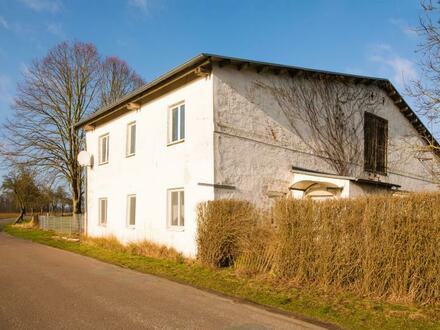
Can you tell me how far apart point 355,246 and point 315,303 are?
1.46 metres

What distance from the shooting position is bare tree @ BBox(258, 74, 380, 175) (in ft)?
50.3

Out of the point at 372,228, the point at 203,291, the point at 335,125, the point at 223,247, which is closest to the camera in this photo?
the point at 372,228

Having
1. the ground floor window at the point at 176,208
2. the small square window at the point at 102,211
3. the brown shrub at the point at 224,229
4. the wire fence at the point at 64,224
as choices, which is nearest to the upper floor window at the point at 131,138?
the small square window at the point at 102,211

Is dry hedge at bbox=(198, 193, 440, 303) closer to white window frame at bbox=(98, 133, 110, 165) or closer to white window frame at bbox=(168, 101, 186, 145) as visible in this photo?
white window frame at bbox=(168, 101, 186, 145)

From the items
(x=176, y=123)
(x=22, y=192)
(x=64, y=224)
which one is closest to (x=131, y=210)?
(x=176, y=123)

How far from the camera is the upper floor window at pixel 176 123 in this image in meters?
14.9

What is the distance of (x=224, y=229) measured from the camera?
37.2 ft

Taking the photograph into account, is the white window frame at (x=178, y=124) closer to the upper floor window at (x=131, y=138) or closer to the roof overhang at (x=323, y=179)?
the upper floor window at (x=131, y=138)

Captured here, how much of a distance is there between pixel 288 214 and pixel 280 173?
16.9ft

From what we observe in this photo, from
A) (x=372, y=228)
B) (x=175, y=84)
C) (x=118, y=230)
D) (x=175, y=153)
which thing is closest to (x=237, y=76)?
(x=175, y=84)

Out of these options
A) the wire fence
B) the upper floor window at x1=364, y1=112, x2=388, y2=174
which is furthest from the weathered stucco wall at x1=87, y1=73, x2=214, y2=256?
the upper floor window at x1=364, y1=112, x2=388, y2=174

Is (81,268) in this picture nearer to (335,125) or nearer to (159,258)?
(159,258)

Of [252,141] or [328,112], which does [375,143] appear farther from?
[252,141]

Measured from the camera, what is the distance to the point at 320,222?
8.87m
